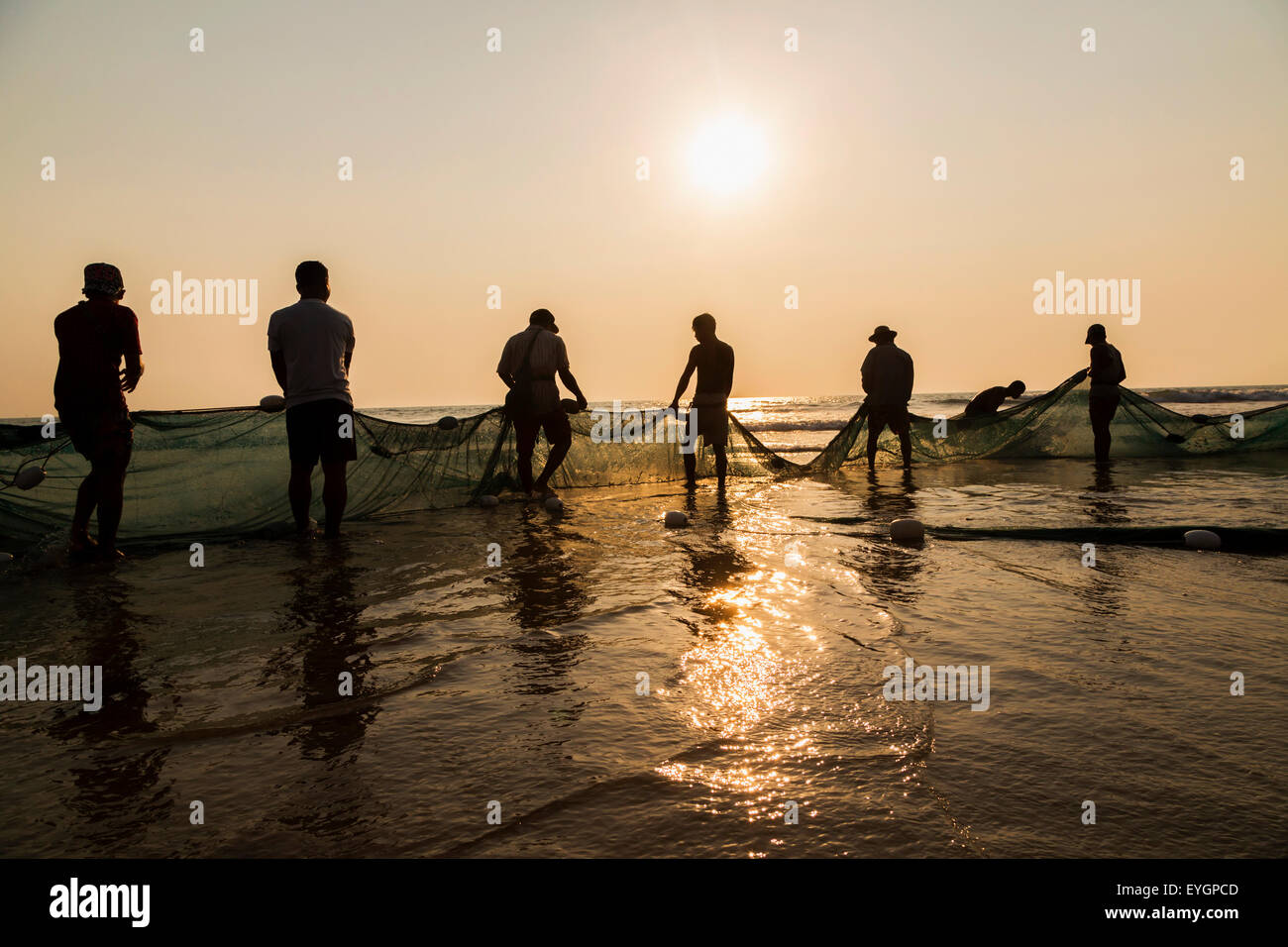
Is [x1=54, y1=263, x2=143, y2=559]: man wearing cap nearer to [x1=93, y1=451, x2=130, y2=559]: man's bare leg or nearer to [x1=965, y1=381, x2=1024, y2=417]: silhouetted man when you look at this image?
[x1=93, y1=451, x2=130, y2=559]: man's bare leg

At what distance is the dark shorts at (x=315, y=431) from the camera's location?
609 centimetres

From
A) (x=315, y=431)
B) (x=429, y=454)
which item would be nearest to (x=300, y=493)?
(x=315, y=431)

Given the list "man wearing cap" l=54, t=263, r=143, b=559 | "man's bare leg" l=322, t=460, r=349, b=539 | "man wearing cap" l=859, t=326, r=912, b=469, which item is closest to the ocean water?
"man wearing cap" l=54, t=263, r=143, b=559

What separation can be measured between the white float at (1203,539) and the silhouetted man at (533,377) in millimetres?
5885

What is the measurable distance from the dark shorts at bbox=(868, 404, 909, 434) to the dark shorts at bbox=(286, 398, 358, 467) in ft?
26.9

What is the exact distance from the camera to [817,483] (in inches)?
412

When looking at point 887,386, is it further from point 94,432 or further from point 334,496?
point 94,432

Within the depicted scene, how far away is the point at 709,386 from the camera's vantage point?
9578 mm

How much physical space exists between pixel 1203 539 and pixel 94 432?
769 cm

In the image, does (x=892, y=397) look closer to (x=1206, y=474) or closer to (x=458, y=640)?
(x=1206, y=474)

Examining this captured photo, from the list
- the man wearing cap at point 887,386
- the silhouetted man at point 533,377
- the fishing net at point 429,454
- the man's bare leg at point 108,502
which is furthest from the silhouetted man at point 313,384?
the man wearing cap at point 887,386

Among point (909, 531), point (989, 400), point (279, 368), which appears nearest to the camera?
point (909, 531)
